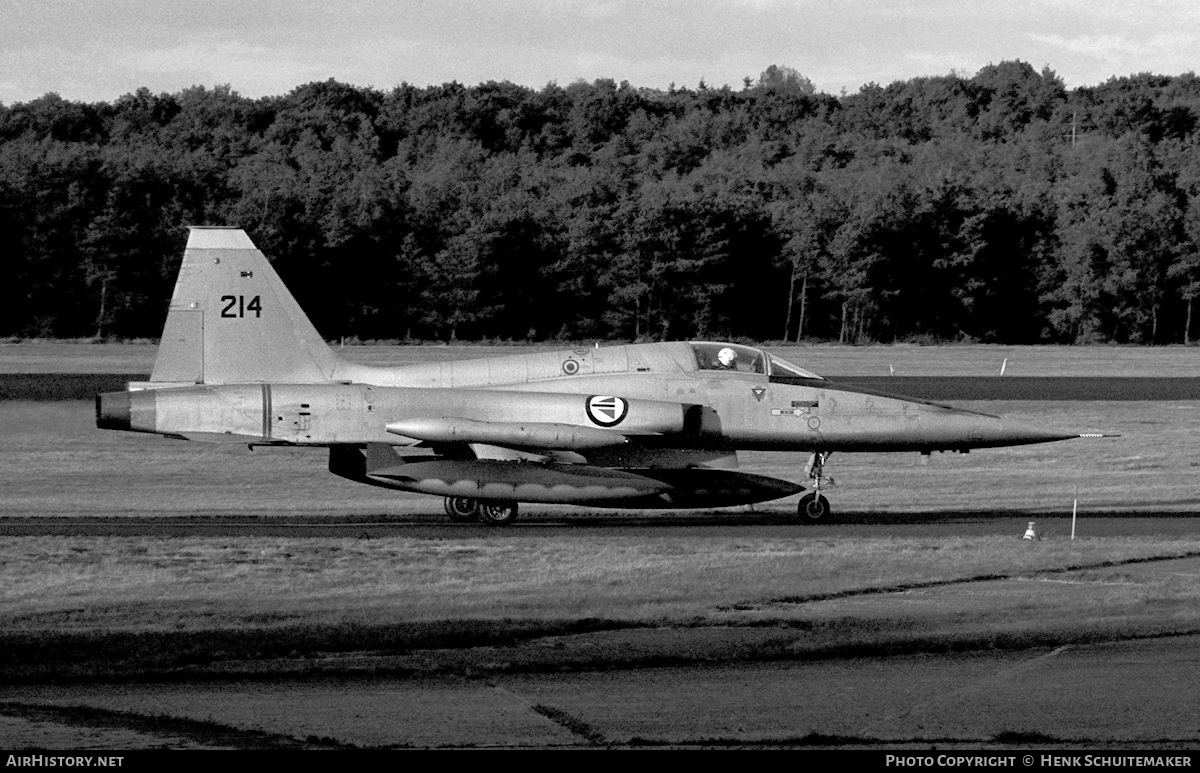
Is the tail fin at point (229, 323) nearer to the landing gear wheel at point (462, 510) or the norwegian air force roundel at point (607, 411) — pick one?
the landing gear wheel at point (462, 510)

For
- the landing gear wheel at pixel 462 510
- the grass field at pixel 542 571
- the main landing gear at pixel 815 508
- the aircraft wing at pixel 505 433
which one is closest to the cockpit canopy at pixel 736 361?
the main landing gear at pixel 815 508

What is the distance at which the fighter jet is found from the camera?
19.3 meters

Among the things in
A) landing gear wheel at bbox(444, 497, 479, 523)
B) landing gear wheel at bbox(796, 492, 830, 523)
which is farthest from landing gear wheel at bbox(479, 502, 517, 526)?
landing gear wheel at bbox(796, 492, 830, 523)

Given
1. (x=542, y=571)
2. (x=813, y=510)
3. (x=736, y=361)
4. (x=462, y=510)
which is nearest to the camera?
(x=542, y=571)

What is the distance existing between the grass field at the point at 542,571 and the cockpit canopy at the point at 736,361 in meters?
2.06

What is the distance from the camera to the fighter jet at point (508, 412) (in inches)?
762

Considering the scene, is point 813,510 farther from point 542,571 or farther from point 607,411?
point 542,571

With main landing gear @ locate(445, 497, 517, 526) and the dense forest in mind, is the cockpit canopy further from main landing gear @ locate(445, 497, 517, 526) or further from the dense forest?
the dense forest

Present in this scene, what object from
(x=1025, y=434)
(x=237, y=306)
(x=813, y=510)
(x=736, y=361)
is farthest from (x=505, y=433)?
(x=1025, y=434)

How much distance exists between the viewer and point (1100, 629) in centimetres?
1284

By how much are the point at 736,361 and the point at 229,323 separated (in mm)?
6798

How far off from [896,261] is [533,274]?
64.1 ft

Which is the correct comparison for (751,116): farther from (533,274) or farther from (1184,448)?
(1184,448)

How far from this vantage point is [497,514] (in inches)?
796
